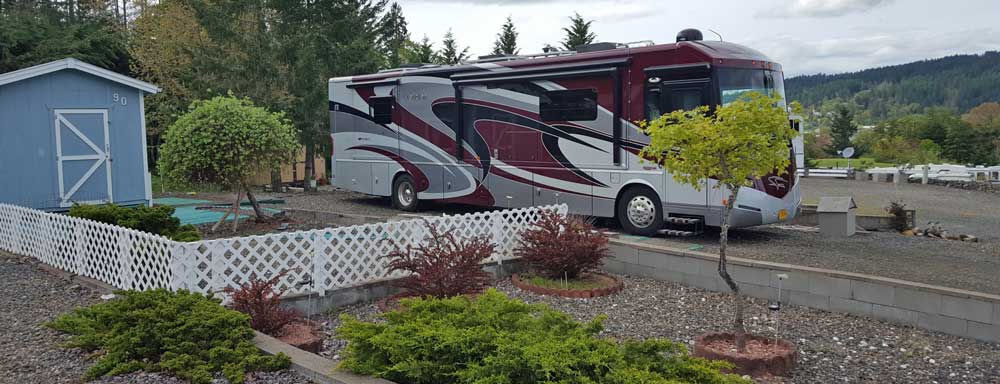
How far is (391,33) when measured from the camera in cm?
2472

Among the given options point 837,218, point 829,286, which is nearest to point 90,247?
point 829,286

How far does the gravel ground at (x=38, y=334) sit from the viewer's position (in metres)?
4.79

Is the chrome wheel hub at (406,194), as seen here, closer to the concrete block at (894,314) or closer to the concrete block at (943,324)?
the concrete block at (894,314)

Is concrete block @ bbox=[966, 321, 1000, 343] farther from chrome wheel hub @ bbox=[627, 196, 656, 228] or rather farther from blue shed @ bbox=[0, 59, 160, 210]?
blue shed @ bbox=[0, 59, 160, 210]

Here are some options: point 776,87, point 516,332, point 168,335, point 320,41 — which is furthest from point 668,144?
point 320,41

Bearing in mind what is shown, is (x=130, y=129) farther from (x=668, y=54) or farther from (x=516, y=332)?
(x=516, y=332)

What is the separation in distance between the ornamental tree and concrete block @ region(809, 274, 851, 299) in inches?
321

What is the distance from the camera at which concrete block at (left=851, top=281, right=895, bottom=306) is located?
23.0ft

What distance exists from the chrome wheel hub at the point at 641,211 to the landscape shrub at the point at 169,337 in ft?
22.9

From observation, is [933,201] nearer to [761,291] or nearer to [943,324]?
[761,291]

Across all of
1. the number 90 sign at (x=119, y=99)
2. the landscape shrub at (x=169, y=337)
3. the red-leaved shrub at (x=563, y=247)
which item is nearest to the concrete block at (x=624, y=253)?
the red-leaved shrub at (x=563, y=247)

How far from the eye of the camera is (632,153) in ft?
37.3

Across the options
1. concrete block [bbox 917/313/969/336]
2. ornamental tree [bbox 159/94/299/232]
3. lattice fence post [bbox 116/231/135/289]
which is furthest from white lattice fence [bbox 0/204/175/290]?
concrete block [bbox 917/313/969/336]

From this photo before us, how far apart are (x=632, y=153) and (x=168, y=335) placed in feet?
25.3
